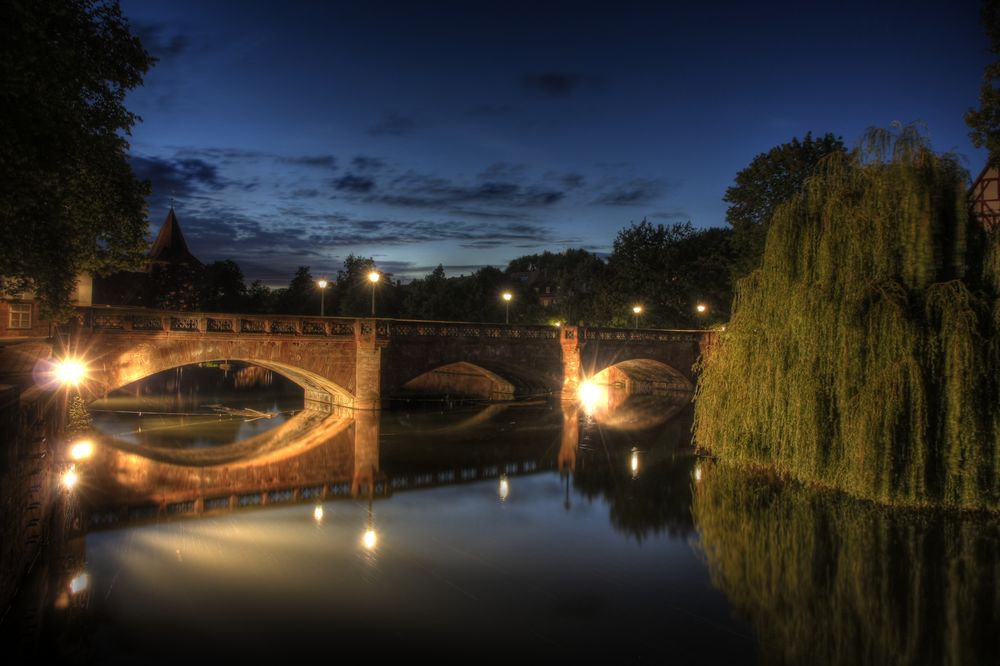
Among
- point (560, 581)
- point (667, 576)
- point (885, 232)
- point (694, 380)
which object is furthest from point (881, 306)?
point (694, 380)

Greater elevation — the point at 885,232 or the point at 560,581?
the point at 885,232

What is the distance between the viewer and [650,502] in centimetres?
1664

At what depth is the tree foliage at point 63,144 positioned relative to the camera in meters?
11.1

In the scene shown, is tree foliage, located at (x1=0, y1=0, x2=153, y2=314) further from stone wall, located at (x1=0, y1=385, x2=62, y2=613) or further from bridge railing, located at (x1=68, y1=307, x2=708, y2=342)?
bridge railing, located at (x1=68, y1=307, x2=708, y2=342)

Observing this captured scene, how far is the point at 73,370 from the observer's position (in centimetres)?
2264

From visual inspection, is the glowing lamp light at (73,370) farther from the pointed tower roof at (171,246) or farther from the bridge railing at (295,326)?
the pointed tower roof at (171,246)

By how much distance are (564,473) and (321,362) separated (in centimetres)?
1307

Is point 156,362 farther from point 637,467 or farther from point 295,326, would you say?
point 637,467

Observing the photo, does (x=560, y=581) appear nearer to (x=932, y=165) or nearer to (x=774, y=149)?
(x=932, y=165)

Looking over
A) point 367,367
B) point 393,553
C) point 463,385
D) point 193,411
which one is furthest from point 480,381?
point 393,553

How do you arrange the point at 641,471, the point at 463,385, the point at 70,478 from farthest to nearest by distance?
the point at 463,385, the point at 641,471, the point at 70,478

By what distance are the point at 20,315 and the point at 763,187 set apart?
37279 mm

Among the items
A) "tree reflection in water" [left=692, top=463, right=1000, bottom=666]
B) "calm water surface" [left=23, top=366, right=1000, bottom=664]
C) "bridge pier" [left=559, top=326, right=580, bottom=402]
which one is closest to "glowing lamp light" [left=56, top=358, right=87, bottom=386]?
"calm water surface" [left=23, top=366, right=1000, bottom=664]

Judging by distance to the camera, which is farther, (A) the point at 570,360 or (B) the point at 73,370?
(A) the point at 570,360
